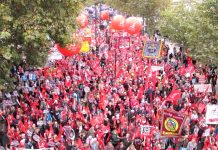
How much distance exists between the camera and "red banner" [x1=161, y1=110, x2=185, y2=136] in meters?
12.9

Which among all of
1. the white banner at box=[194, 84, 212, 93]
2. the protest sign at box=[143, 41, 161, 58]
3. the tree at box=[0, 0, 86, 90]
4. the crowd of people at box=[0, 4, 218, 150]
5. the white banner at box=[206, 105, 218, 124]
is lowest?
the crowd of people at box=[0, 4, 218, 150]

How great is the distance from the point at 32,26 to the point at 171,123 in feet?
19.2

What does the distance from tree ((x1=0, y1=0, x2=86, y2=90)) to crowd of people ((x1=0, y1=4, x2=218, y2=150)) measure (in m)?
2.16

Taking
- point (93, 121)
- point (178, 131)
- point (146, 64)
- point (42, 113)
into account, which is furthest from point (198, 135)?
point (146, 64)

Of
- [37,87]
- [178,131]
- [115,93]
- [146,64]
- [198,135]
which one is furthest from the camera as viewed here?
[146,64]

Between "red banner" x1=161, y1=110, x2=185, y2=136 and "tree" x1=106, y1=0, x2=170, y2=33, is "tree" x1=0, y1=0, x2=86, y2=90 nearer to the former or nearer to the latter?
"red banner" x1=161, y1=110, x2=185, y2=136

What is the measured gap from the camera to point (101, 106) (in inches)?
667

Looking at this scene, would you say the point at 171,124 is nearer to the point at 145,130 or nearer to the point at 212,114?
the point at 145,130

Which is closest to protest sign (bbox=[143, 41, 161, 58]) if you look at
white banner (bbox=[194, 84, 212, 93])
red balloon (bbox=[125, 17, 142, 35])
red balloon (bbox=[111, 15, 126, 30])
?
white banner (bbox=[194, 84, 212, 93])

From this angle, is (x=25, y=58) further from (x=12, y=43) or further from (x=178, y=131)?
(x=178, y=131)

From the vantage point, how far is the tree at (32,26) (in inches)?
563

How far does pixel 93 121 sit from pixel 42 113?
8.12 feet

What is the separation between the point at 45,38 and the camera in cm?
1466

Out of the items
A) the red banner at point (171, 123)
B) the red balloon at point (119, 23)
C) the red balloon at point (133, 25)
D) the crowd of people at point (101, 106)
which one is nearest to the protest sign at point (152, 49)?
the crowd of people at point (101, 106)
